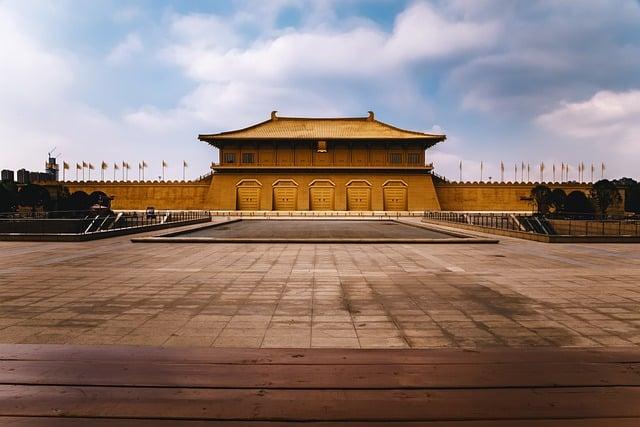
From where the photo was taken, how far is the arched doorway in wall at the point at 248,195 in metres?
50.2

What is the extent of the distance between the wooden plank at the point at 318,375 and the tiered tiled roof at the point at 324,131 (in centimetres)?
4677

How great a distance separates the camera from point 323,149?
49250 millimetres

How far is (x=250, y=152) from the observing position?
167ft

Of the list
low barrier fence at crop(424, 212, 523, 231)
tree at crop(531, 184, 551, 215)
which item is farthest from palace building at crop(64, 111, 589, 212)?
low barrier fence at crop(424, 212, 523, 231)

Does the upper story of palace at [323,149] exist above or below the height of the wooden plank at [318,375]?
above

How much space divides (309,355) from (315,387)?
0.60m

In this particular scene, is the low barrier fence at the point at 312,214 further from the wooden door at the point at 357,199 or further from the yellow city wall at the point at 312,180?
the wooden door at the point at 357,199

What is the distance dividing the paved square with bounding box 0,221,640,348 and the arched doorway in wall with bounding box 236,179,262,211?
39234 millimetres

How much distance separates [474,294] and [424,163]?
4617 centimetres

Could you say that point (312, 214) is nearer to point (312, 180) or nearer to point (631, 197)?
point (312, 180)

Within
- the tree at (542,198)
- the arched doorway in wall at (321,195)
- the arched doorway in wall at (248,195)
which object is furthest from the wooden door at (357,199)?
the tree at (542,198)

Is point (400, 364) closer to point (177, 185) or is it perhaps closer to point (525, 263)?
point (525, 263)

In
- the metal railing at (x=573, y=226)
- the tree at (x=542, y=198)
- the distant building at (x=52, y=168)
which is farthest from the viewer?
the distant building at (x=52, y=168)

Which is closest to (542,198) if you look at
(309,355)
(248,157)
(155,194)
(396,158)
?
(396,158)
